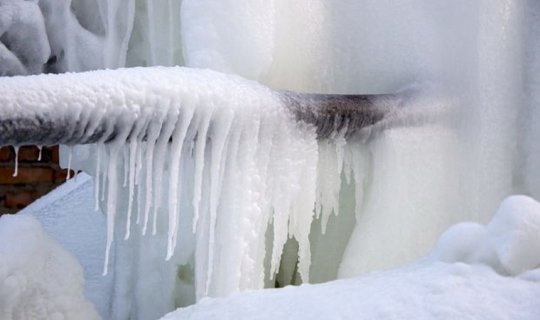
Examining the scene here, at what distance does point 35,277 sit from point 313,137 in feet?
1.61

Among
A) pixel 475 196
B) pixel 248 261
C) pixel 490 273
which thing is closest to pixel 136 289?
pixel 248 261

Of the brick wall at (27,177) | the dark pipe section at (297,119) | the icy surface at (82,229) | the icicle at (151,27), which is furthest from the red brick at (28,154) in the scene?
the dark pipe section at (297,119)

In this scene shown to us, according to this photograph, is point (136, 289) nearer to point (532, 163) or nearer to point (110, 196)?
point (110, 196)

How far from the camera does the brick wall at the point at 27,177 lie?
264 cm

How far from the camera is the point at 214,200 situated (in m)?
1.03

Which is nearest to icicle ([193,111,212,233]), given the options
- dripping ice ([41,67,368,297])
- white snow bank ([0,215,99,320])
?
dripping ice ([41,67,368,297])

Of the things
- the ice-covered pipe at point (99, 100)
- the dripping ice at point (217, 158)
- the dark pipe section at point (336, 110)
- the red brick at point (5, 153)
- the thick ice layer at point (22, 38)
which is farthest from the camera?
the red brick at point (5, 153)

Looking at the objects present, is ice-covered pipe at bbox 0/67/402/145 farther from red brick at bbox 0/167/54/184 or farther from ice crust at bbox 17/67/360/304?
red brick at bbox 0/167/54/184

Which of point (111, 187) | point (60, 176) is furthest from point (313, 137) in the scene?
point (60, 176)

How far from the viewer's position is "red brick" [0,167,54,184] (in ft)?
8.70

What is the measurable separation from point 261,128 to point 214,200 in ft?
0.44

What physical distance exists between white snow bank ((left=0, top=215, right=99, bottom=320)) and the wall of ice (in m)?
0.13

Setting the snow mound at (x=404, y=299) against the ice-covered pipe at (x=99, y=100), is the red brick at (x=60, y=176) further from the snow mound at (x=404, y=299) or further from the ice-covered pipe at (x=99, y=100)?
the snow mound at (x=404, y=299)

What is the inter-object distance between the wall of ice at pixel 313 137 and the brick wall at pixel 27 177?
132cm
